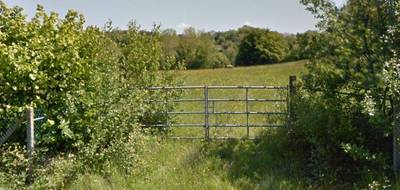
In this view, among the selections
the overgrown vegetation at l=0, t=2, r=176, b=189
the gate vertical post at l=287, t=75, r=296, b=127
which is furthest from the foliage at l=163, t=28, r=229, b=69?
the gate vertical post at l=287, t=75, r=296, b=127

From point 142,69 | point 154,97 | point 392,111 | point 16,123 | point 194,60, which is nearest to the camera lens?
point 392,111

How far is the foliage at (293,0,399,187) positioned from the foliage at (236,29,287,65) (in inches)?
2286

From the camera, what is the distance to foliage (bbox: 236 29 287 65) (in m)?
65.1

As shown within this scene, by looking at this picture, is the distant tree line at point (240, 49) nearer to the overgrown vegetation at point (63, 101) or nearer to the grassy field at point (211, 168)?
the overgrown vegetation at point (63, 101)

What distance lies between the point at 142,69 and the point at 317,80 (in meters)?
4.76

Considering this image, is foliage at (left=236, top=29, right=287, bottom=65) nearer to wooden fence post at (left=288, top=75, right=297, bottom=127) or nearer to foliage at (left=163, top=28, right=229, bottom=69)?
foliage at (left=163, top=28, right=229, bottom=69)

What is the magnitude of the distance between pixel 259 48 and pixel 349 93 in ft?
197

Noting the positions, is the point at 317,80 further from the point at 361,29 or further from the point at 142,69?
the point at 142,69

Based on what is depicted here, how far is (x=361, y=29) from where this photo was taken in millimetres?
6164

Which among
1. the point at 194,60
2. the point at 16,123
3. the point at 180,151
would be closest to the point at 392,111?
the point at 180,151

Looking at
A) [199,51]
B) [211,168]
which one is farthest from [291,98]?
[199,51]

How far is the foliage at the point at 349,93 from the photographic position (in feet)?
19.0

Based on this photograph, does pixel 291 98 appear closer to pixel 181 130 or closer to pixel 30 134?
pixel 181 130

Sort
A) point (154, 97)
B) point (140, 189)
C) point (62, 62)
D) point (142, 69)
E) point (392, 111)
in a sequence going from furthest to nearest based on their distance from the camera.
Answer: point (142, 69), point (154, 97), point (62, 62), point (140, 189), point (392, 111)
